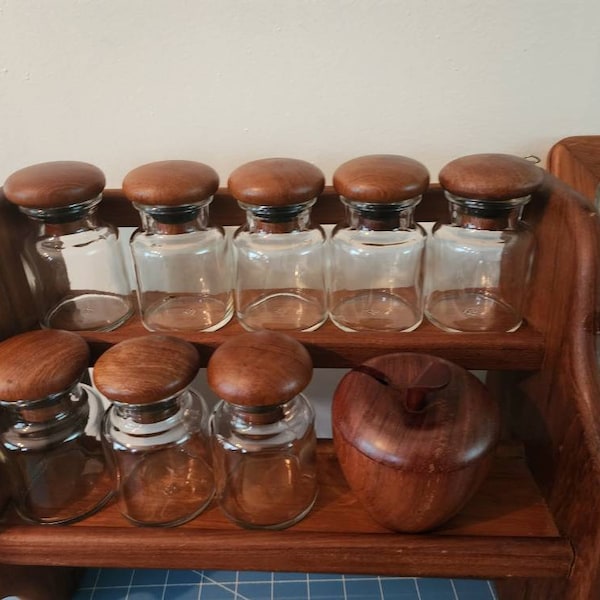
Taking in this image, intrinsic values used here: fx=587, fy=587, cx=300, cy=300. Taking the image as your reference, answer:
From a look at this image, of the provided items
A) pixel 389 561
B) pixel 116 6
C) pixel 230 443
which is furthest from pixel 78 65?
pixel 389 561

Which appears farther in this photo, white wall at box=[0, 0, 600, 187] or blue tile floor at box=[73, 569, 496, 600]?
blue tile floor at box=[73, 569, 496, 600]

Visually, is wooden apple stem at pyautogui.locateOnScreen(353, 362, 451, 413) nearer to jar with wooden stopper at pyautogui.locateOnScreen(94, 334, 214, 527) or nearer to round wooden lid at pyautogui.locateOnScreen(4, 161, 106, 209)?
jar with wooden stopper at pyautogui.locateOnScreen(94, 334, 214, 527)

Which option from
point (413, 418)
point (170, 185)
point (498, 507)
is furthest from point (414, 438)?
point (170, 185)

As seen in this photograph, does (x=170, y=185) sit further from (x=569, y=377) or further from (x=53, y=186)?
(x=569, y=377)

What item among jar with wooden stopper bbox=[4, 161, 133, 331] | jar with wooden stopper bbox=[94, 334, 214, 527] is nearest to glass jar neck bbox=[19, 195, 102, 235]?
jar with wooden stopper bbox=[4, 161, 133, 331]

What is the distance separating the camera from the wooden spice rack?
0.36 m

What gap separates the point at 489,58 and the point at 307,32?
0.45ft

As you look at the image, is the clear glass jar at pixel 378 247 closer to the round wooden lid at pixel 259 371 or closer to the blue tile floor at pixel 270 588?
the round wooden lid at pixel 259 371

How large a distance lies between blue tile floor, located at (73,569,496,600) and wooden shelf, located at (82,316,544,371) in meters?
0.25

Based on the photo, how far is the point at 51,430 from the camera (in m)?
0.42

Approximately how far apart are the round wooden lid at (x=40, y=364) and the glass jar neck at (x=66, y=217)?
0.26ft

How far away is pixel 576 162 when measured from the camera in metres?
0.44

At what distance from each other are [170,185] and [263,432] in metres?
0.18

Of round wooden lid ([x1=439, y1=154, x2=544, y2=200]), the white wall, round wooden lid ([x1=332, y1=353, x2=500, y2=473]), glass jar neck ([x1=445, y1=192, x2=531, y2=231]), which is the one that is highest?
the white wall
